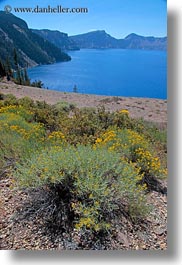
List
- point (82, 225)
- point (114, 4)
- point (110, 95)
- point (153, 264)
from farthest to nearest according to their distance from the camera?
point (110, 95) < point (114, 4) < point (153, 264) < point (82, 225)

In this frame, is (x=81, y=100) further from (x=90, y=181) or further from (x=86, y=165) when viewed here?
(x=90, y=181)

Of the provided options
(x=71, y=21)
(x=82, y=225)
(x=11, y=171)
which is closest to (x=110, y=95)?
(x=71, y=21)

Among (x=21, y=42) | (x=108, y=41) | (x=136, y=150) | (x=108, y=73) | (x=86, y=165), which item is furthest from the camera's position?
(x=21, y=42)

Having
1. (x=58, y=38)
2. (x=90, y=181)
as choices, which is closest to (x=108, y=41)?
(x=58, y=38)

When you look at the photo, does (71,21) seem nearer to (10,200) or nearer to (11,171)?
(11,171)

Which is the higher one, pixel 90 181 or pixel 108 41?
pixel 108 41

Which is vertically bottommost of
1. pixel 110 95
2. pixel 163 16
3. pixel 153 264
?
pixel 153 264
